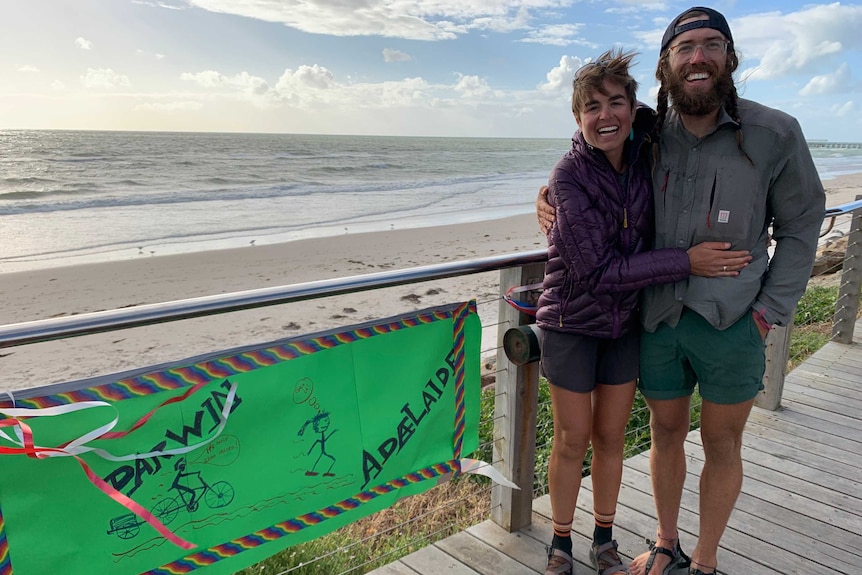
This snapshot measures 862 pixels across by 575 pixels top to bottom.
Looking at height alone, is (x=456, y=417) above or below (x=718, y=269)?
below

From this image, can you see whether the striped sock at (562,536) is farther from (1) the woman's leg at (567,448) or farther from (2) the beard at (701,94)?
(2) the beard at (701,94)

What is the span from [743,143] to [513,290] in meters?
0.94

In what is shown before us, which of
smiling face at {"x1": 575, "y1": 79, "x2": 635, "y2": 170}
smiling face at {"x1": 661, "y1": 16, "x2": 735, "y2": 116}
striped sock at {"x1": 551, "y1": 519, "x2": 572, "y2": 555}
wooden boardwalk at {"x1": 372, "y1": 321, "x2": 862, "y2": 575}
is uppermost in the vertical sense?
smiling face at {"x1": 661, "y1": 16, "x2": 735, "y2": 116}

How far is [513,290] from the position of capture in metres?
2.46

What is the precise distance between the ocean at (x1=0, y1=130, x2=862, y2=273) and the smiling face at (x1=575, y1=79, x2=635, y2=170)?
38.2 ft

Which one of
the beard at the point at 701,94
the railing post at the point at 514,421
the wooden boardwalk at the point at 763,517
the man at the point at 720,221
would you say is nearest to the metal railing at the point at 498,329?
the railing post at the point at 514,421

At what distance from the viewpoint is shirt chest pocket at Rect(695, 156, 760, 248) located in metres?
1.97

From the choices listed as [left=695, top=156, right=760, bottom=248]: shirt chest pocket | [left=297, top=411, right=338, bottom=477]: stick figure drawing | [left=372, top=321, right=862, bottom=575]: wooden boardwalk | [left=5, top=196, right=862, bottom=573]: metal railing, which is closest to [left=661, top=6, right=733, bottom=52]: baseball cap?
[left=695, top=156, right=760, bottom=248]: shirt chest pocket

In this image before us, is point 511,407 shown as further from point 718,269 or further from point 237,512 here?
point 237,512

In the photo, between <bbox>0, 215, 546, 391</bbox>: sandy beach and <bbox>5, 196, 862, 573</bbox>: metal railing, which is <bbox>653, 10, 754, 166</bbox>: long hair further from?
<bbox>0, 215, 546, 391</bbox>: sandy beach

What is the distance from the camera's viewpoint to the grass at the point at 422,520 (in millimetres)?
2924

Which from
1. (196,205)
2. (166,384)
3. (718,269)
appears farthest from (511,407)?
(196,205)

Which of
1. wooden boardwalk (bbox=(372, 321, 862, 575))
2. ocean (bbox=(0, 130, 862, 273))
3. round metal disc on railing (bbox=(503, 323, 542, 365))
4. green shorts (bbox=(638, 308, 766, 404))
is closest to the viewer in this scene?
green shorts (bbox=(638, 308, 766, 404))

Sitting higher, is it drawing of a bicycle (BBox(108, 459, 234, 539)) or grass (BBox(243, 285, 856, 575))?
drawing of a bicycle (BBox(108, 459, 234, 539))
